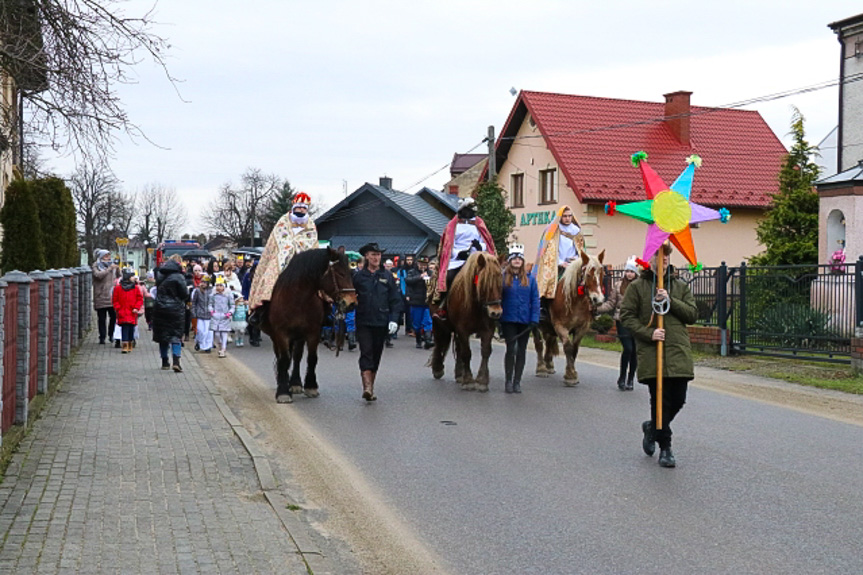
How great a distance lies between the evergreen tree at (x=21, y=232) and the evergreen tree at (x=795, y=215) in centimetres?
1654

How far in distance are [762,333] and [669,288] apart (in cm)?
1016

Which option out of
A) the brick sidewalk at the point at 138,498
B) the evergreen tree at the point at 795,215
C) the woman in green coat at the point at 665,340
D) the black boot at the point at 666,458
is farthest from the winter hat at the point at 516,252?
the evergreen tree at the point at 795,215

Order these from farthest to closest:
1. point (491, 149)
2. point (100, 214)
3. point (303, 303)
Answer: point (100, 214)
point (491, 149)
point (303, 303)

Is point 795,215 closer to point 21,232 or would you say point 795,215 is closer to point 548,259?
point 548,259

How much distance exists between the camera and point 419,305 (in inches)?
881

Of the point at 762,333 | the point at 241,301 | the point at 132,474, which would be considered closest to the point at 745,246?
the point at 762,333

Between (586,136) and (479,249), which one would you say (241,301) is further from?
(586,136)

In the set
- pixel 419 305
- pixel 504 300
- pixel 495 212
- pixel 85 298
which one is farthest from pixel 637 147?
pixel 504 300

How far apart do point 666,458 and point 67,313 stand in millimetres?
10998

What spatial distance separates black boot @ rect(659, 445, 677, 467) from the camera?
845 centimetres

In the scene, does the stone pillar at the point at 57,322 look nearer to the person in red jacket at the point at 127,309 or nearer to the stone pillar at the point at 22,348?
the stone pillar at the point at 22,348

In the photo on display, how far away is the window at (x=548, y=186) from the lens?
39094 millimetres

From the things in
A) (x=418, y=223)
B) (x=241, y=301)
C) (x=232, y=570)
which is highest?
(x=418, y=223)

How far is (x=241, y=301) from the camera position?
55.0ft
